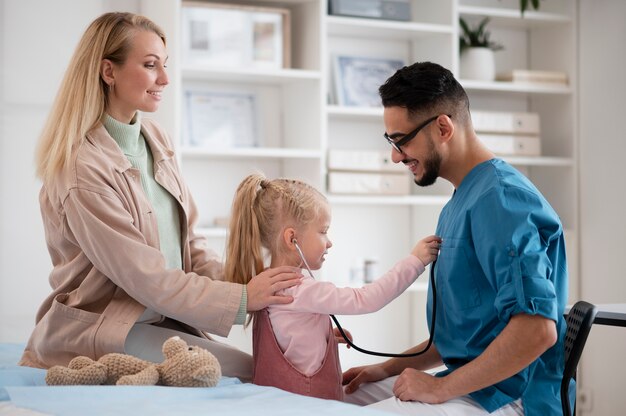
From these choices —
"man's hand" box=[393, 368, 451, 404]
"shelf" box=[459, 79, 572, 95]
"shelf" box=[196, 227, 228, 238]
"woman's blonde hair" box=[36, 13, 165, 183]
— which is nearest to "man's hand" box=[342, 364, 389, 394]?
"man's hand" box=[393, 368, 451, 404]

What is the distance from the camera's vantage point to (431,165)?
1.93 metres

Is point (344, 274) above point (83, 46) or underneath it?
underneath

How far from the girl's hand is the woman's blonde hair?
829mm

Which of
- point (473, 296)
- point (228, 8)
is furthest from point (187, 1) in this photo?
point (473, 296)

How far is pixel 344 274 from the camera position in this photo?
12.5 feet

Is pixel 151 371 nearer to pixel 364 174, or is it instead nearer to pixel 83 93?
pixel 83 93

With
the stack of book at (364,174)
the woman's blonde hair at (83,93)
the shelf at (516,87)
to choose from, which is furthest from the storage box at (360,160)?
the woman's blonde hair at (83,93)

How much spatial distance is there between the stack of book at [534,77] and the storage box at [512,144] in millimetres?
270

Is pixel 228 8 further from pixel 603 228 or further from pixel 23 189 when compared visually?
pixel 603 228

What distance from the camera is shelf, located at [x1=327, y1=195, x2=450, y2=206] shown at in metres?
3.47

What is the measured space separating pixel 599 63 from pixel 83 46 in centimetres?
256

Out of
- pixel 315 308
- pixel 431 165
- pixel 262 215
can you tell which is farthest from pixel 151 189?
pixel 431 165

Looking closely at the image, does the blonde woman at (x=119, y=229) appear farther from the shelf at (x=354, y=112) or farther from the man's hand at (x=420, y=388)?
the shelf at (x=354, y=112)

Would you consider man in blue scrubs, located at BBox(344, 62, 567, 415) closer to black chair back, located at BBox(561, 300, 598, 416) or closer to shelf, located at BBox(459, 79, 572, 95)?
black chair back, located at BBox(561, 300, 598, 416)
